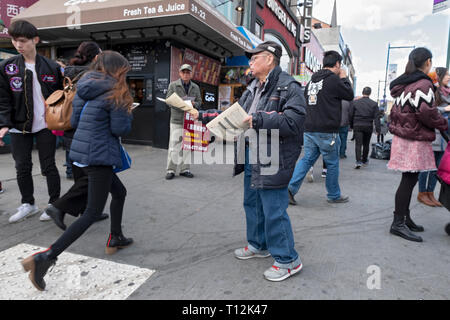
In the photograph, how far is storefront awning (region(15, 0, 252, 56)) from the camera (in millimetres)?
6957

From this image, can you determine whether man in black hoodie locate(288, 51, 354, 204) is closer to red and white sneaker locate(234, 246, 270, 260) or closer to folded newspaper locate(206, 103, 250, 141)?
red and white sneaker locate(234, 246, 270, 260)

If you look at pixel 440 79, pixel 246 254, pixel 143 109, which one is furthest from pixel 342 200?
pixel 143 109

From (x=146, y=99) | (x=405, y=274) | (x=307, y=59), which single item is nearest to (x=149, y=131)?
(x=146, y=99)

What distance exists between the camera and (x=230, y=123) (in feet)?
7.09

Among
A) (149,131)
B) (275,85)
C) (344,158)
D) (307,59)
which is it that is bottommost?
(344,158)

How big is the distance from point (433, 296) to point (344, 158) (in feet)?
24.3

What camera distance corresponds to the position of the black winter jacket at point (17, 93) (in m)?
3.30

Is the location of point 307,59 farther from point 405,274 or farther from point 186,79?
point 405,274

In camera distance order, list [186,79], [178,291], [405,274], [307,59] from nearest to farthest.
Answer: [178,291] < [405,274] < [186,79] < [307,59]

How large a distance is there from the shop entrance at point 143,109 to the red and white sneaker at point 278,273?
24.5 feet

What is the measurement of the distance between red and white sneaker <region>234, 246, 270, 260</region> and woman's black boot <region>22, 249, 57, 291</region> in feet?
4.78

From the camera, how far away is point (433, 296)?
2.22 meters

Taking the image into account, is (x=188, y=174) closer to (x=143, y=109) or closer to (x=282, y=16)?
(x=143, y=109)

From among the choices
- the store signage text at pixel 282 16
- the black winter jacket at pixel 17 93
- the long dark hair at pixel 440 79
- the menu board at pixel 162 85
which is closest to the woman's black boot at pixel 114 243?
the black winter jacket at pixel 17 93
